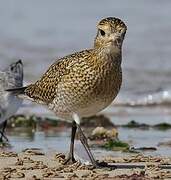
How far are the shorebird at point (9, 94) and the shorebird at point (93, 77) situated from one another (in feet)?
6.35

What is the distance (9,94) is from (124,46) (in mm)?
8537

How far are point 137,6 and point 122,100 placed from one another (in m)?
8.72

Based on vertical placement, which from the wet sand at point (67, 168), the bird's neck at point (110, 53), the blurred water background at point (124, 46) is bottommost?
the wet sand at point (67, 168)

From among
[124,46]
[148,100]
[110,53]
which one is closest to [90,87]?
[110,53]

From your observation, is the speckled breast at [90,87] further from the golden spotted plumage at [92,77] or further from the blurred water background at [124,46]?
the blurred water background at [124,46]

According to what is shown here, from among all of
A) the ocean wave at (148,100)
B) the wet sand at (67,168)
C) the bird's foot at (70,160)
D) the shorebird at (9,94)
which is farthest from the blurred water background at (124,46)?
the bird's foot at (70,160)

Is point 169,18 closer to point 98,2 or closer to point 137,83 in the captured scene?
point 98,2

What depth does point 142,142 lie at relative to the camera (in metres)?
8.38

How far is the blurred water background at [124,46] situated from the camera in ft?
40.9

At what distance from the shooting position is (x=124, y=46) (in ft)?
55.0

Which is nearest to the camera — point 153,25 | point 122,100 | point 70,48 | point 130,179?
point 130,179

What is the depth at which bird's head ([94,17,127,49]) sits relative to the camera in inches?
229

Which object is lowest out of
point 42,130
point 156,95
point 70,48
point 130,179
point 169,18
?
point 130,179

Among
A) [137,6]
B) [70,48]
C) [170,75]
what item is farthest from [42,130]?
[137,6]
